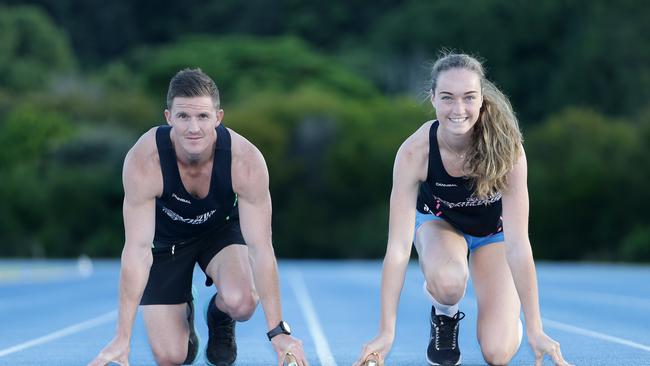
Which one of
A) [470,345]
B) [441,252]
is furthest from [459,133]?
[470,345]

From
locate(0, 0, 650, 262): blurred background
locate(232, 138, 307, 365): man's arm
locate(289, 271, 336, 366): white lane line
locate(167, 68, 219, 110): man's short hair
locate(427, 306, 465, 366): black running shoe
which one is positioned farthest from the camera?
locate(0, 0, 650, 262): blurred background

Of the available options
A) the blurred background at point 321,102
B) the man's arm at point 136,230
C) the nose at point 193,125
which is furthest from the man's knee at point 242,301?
the blurred background at point 321,102

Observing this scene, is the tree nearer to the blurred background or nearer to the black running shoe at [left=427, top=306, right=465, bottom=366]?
the blurred background

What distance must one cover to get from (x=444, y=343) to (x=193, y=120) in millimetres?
2177

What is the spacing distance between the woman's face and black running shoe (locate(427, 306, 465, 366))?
1445 millimetres

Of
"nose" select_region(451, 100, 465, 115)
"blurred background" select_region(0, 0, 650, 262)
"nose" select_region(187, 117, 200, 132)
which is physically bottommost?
"blurred background" select_region(0, 0, 650, 262)

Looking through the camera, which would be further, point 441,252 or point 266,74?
point 266,74

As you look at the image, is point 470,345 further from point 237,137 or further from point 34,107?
point 34,107

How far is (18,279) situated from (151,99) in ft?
94.2

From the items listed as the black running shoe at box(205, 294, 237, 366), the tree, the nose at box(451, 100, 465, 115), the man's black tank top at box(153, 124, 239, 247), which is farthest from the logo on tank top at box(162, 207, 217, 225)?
the tree

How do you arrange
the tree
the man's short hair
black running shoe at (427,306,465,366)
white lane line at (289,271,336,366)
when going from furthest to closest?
the tree
white lane line at (289,271,336,366)
black running shoe at (427,306,465,366)
the man's short hair

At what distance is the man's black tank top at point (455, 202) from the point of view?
273 inches

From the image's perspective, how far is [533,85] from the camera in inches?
2274

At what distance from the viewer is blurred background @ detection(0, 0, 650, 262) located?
41.3m
